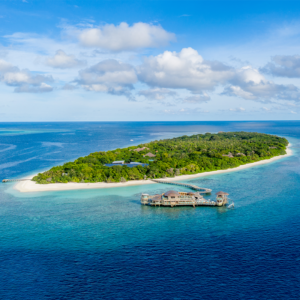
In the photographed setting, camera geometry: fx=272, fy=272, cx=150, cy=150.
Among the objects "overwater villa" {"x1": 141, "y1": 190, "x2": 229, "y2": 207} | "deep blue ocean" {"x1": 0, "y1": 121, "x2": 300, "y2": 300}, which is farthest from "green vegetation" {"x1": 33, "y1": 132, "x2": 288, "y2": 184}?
"overwater villa" {"x1": 141, "y1": 190, "x2": 229, "y2": 207}

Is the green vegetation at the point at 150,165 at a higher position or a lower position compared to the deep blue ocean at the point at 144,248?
higher

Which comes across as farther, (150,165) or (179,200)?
(150,165)

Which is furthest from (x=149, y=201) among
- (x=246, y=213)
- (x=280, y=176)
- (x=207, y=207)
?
(x=280, y=176)

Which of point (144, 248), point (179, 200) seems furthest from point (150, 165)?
point (144, 248)

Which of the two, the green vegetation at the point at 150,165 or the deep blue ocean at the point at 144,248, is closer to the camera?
the deep blue ocean at the point at 144,248

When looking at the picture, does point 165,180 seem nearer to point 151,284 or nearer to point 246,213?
point 246,213

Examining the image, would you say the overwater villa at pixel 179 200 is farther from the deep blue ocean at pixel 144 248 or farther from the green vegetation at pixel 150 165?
the green vegetation at pixel 150 165

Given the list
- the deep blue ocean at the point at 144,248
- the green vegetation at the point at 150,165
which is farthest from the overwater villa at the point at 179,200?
the green vegetation at the point at 150,165

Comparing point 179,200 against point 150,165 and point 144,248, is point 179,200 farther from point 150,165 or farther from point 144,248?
point 150,165
